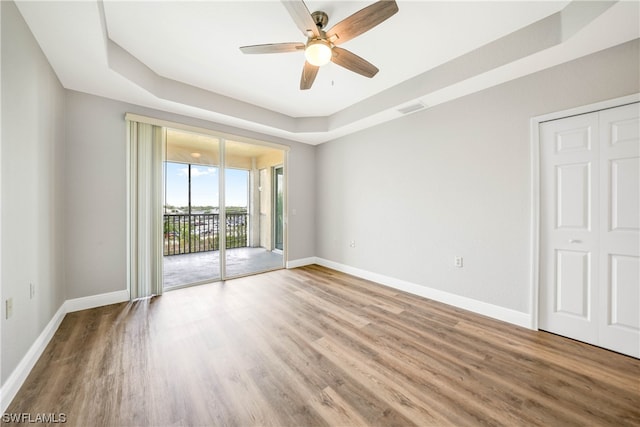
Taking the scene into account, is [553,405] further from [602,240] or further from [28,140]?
[28,140]

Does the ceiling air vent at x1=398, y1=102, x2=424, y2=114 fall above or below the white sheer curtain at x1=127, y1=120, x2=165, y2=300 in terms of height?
above

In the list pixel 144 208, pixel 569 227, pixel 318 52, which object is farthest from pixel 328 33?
pixel 144 208

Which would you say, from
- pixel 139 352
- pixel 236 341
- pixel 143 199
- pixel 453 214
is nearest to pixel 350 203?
pixel 453 214

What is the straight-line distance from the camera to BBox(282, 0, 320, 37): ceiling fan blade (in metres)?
1.50

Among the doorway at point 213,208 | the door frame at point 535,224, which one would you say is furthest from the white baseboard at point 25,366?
the door frame at point 535,224

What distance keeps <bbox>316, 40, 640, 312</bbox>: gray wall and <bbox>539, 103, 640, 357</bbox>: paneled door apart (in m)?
0.17

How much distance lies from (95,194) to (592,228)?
5231 millimetres

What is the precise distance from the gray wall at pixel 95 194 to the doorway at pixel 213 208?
0.58 m

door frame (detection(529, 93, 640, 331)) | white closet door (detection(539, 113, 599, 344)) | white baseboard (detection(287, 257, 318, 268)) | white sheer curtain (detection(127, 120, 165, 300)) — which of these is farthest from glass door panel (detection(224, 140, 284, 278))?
white closet door (detection(539, 113, 599, 344))

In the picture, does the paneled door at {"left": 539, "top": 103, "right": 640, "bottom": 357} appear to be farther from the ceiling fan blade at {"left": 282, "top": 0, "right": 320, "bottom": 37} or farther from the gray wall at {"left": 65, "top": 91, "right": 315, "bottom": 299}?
the gray wall at {"left": 65, "top": 91, "right": 315, "bottom": 299}

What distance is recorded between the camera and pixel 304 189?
15.9 ft

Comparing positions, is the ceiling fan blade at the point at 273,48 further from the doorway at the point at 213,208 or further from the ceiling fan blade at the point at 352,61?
the doorway at the point at 213,208

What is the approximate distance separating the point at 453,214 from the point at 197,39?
3.40m

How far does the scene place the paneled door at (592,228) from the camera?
192 cm
